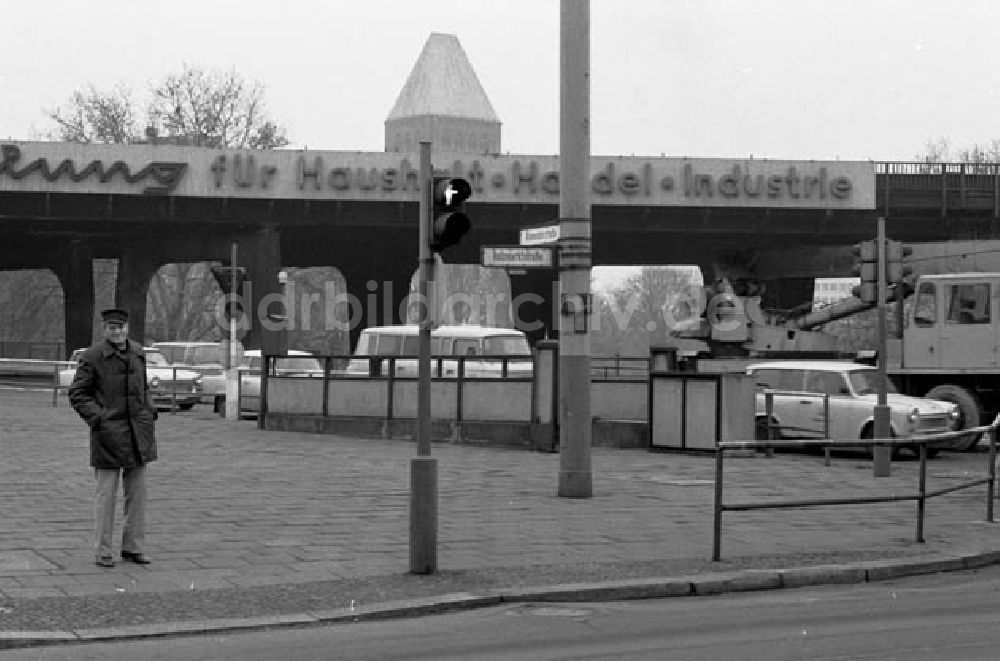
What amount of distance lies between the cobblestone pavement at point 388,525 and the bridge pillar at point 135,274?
34.8 m

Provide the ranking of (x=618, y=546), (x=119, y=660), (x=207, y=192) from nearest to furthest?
(x=119, y=660) → (x=618, y=546) → (x=207, y=192)

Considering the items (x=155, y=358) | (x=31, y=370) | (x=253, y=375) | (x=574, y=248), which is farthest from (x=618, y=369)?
(x=31, y=370)

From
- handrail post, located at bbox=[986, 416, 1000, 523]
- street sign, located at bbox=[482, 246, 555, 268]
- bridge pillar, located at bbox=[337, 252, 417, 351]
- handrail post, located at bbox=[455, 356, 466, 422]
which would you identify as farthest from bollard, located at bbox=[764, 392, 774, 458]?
bridge pillar, located at bbox=[337, 252, 417, 351]

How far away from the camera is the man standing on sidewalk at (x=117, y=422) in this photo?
11.7 metres

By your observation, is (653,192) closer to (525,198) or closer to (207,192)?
(525,198)

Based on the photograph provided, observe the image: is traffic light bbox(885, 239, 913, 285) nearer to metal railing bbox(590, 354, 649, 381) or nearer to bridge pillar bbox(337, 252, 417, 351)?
metal railing bbox(590, 354, 649, 381)

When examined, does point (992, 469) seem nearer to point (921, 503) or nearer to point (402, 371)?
point (921, 503)

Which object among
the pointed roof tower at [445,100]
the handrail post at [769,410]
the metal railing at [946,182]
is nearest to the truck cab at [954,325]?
the handrail post at [769,410]

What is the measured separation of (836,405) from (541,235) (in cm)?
1066

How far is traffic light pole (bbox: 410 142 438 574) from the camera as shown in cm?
1144

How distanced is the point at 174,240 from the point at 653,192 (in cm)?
1765

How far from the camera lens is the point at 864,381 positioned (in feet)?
85.4

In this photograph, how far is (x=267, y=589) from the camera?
10.7 m

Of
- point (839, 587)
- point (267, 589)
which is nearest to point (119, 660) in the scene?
point (267, 589)
